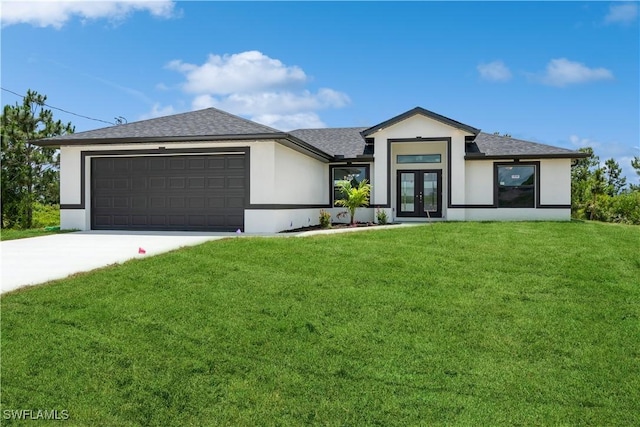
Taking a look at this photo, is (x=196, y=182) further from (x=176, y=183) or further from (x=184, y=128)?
(x=184, y=128)

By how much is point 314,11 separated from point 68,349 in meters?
13.1

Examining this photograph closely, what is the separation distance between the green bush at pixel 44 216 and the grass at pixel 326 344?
52.9 feet

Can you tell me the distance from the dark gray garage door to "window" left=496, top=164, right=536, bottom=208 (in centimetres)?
1086

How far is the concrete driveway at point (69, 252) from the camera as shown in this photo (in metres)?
7.70

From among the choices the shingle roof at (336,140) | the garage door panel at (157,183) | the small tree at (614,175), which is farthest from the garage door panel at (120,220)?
the small tree at (614,175)

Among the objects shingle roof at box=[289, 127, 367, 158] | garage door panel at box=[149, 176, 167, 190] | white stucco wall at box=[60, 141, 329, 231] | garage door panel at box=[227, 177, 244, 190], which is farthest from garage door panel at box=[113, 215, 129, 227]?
shingle roof at box=[289, 127, 367, 158]

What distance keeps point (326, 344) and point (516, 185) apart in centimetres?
1569

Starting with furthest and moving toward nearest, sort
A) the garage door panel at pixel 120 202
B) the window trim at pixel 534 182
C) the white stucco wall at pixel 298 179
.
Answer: the window trim at pixel 534 182
the garage door panel at pixel 120 202
the white stucco wall at pixel 298 179

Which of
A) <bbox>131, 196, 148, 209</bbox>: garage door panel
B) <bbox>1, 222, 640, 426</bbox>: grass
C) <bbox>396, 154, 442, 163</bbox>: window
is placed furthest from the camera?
<bbox>396, 154, 442, 163</bbox>: window

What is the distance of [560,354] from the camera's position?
5.14m

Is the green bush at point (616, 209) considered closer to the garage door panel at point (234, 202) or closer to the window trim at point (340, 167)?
the window trim at point (340, 167)

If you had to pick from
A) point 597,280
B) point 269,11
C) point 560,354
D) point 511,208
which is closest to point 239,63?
point 269,11

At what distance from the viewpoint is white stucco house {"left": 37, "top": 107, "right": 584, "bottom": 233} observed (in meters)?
14.2

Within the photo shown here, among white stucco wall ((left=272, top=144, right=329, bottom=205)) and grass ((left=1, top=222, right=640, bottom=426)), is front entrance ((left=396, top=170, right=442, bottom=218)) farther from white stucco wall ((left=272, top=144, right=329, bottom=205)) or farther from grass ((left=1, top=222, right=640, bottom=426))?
grass ((left=1, top=222, right=640, bottom=426))
